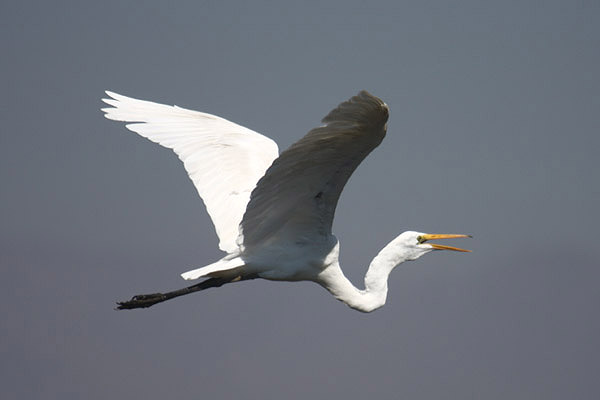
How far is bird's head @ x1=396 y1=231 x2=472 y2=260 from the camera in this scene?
8.53 meters

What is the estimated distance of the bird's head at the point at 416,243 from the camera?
8.53 meters

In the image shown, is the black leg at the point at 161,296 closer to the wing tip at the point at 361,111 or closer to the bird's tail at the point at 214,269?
the bird's tail at the point at 214,269

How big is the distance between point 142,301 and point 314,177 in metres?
2.65

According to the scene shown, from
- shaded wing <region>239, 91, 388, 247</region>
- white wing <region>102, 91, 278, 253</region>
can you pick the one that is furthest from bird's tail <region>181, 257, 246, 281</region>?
white wing <region>102, 91, 278, 253</region>

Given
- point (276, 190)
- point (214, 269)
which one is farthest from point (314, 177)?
point (214, 269)

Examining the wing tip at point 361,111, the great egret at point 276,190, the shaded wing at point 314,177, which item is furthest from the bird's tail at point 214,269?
the wing tip at point 361,111

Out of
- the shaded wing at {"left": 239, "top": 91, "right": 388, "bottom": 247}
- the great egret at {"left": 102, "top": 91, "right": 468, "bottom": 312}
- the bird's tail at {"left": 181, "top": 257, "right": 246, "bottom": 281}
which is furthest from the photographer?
the bird's tail at {"left": 181, "top": 257, "right": 246, "bottom": 281}

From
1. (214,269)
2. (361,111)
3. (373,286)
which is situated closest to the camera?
(361,111)

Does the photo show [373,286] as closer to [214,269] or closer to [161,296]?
[214,269]

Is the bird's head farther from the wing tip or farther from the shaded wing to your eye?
the wing tip

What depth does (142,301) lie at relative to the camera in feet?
26.7

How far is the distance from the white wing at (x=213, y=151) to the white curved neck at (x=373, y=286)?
4.14 ft

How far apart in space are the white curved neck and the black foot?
5.69ft

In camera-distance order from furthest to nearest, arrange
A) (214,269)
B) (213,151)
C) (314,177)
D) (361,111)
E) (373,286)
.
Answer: (213,151) < (373,286) < (214,269) < (314,177) < (361,111)
